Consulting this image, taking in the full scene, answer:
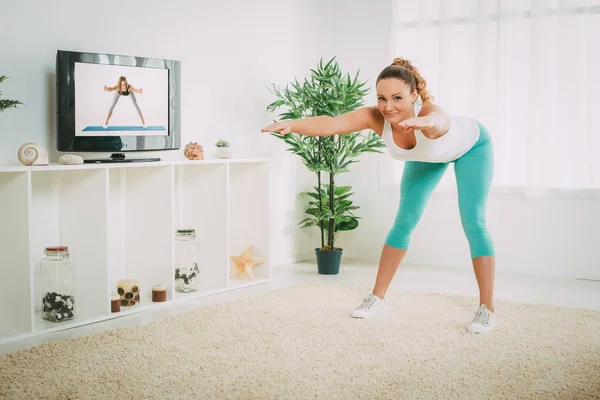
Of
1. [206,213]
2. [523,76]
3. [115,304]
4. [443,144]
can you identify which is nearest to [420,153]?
[443,144]

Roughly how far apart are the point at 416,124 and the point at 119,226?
1823mm

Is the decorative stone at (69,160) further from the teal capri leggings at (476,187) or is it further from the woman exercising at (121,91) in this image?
the teal capri leggings at (476,187)

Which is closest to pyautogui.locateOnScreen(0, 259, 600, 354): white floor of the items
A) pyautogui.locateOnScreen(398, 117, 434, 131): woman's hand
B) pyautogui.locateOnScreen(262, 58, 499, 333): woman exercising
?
pyautogui.locateOnScreen(262, 58, 499, 333): woman exercising

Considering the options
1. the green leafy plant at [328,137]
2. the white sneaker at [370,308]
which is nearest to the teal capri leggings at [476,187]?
the white sneaker at [370,308]

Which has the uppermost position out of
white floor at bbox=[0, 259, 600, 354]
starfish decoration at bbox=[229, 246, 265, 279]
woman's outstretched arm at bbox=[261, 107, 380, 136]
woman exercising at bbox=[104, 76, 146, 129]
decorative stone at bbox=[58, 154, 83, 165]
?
woman exercising at bbox=[104, 76, 146, 129]

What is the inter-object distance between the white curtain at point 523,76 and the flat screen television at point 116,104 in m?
1.95

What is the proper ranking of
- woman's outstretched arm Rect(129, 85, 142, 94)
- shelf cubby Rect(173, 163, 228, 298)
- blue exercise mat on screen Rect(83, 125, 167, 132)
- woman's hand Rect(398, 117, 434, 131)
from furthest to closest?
shelf cubby Rect(173, 163, 228, 298)
woman's outstretched arm Rect(129, 85, 142, 94)
blue exercise mat on screen Rect(83, 125, 167, 132)
woman's hand Rect(398, 117, 434, 131)

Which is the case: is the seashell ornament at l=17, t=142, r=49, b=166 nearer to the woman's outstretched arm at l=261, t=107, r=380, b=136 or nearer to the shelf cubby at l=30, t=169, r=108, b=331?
the shelf cubby at l=30, t=169, r=108, b=331

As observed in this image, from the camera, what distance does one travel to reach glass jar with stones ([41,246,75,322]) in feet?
9.99

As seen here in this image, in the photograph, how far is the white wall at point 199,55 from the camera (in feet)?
10.3

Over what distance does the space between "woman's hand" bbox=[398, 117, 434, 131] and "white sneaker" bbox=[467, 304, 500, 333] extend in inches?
36.0

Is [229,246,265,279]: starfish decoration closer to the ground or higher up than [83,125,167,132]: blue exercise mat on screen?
closer to the ground

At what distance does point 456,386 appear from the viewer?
225 cm

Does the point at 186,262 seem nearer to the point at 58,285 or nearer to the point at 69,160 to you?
the point at 58,285
